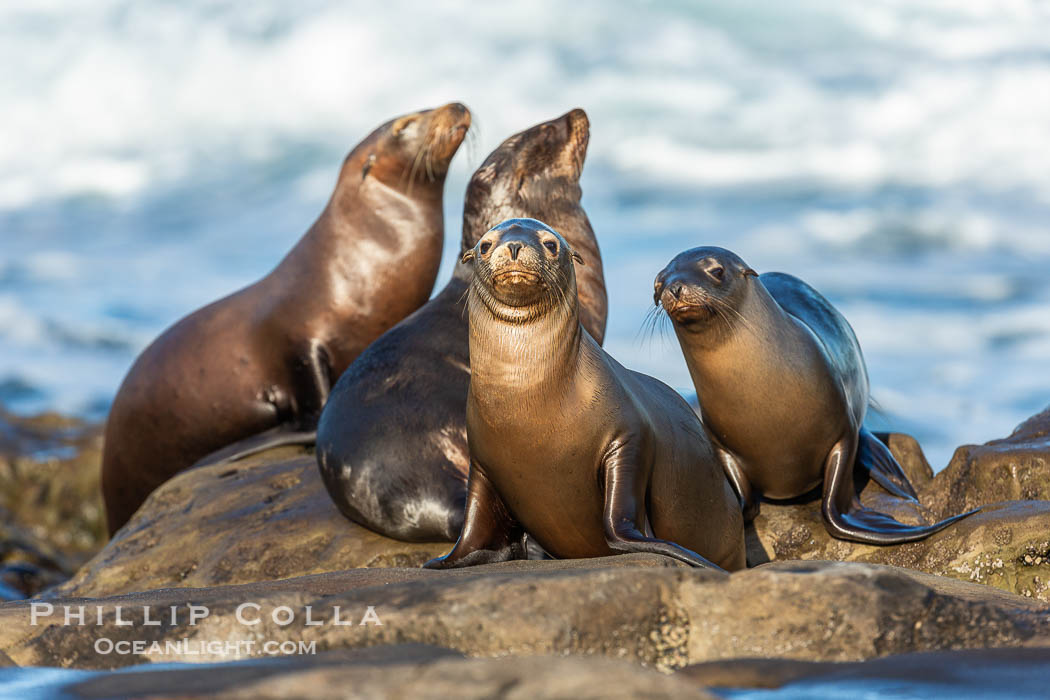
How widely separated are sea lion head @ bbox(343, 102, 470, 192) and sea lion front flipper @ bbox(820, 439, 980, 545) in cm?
405

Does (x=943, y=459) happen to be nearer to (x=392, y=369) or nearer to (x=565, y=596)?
(x=392, y=369)

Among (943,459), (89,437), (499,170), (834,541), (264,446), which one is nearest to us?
(834,541)

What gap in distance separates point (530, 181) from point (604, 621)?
4.62 m

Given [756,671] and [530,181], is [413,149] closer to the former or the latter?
[530,181]

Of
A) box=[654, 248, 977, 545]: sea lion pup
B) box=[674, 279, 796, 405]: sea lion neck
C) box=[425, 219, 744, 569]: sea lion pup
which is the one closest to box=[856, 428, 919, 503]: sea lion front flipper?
box=[654, 248, 977, 545]: sea lion pup

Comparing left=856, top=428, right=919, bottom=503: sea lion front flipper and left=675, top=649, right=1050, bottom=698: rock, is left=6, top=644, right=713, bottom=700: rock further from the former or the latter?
left=856, top=428, right=919, bottom=503: sea lion front flipper

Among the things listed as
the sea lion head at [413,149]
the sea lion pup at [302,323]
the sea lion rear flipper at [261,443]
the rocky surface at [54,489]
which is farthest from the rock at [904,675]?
the rocky surface at [54,489]

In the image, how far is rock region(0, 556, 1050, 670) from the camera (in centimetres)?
329

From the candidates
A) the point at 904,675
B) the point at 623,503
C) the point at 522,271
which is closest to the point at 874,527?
the point at 623,503

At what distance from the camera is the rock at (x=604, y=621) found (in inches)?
129

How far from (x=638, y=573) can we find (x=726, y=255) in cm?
278

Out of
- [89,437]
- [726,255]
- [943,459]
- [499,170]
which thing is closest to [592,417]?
[726,255]

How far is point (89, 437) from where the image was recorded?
1436 centimetres

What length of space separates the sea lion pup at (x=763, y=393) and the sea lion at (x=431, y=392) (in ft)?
3.88
